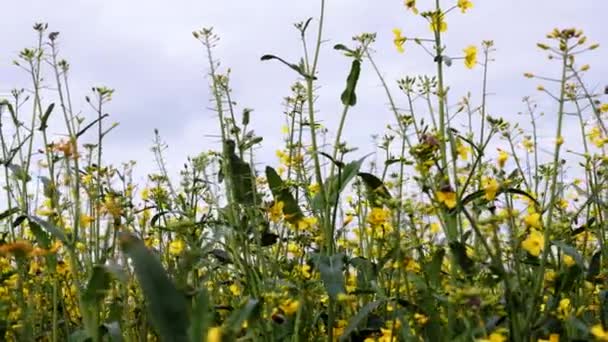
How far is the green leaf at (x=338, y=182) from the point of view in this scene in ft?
6.65

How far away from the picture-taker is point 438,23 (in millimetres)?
2270

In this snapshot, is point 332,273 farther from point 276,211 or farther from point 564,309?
point 564,309

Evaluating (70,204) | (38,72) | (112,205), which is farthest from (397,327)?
(38,72)

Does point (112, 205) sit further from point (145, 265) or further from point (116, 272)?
point (145, 265)

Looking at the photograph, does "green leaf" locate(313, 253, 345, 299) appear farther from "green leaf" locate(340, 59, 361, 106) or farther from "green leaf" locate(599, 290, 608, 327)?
"green leaf" locate(599, 290, 608, 327)

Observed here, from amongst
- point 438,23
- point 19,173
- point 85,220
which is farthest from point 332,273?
point 19,173

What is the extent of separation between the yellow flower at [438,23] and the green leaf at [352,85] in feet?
0.80

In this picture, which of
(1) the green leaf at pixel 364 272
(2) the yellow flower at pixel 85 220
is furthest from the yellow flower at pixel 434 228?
(2) the yellow flower at pixel 85 220

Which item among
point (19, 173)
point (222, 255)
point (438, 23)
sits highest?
point (438, 23)

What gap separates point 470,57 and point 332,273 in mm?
868

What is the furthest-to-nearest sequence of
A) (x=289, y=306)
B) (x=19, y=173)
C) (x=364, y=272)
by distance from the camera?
1. (x=19, y=173)
2. (x=364, y=272)
3. (x=289, y=306)

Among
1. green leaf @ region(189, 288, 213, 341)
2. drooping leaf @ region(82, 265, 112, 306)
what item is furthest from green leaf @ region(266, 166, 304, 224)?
green leaf @ region(189, 288, 213, 341)

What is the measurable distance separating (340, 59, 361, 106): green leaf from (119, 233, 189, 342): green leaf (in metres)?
1.34

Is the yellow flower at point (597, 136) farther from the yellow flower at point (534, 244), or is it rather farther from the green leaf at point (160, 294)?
the green leaf at point (160, 294)
